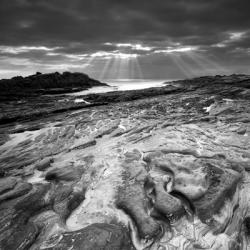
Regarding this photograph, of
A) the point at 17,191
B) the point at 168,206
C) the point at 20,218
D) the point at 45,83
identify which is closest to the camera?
the point at 20,218

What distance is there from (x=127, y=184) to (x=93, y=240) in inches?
141

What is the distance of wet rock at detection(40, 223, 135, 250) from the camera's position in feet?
21.0

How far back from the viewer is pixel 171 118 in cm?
1970

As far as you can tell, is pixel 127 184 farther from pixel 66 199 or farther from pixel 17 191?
pixel 17 191

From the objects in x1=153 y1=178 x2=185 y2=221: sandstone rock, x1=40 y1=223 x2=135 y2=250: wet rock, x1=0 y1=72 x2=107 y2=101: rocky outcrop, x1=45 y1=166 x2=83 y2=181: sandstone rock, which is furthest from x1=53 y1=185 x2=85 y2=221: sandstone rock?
x1=0 y1=72 x2=107 y2=101: rocky outcrop

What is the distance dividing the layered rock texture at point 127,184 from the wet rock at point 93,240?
3 cm

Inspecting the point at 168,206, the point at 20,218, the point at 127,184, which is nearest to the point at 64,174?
the point at 127,184

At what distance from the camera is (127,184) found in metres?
9.90

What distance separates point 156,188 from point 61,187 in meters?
3.95

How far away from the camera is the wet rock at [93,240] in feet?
21.0

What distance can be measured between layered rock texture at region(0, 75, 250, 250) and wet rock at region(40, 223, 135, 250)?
29mm

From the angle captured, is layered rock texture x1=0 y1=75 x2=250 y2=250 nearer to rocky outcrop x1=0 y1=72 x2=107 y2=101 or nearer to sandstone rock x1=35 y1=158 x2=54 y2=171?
sandstone rock x1=35 y1=158 x2=54 y2=171

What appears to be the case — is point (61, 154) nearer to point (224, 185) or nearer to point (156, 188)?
point (156, 188)

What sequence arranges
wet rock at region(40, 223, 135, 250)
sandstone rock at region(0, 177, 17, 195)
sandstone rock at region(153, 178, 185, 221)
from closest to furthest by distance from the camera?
wet rock at region(40, 223, 135, 250) → sandstone rock at region(153, 178, 185, 221) → sandstone rock at region(0, 177, 17, 195)
